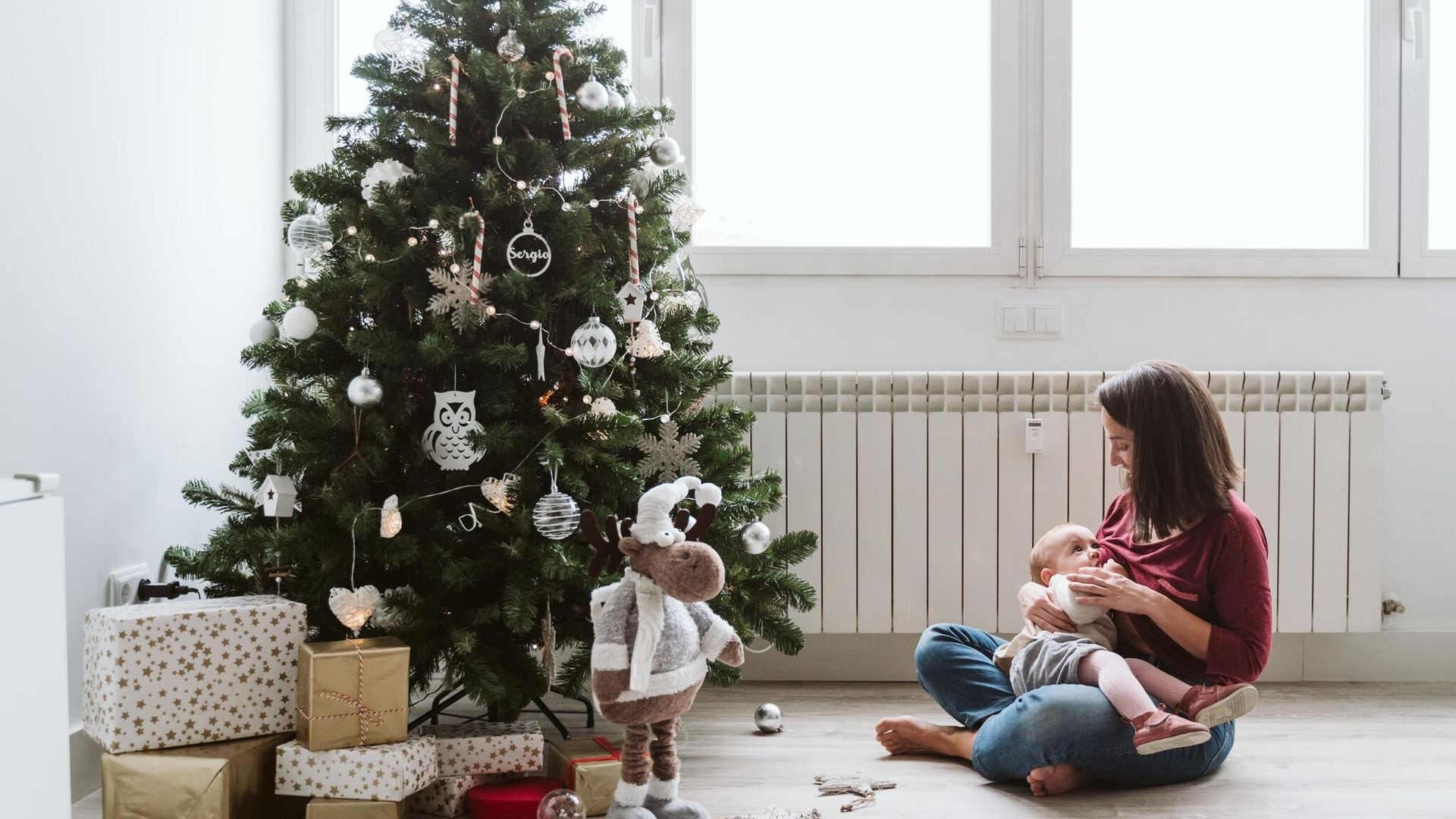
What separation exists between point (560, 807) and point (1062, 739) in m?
0.81

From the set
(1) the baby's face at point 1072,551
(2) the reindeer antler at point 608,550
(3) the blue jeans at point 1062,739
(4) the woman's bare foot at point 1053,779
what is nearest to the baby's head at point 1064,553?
(1) the baby's face at point 1072,551

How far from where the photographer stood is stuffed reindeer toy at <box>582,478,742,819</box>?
1468 mm

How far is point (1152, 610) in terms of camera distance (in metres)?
1.77

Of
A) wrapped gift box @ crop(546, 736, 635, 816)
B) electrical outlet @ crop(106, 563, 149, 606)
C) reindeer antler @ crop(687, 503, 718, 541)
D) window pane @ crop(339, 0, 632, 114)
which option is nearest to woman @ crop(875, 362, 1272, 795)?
wrapped gift box @ crop(546, 736, 635, 816)

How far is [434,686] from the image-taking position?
8.04 feet

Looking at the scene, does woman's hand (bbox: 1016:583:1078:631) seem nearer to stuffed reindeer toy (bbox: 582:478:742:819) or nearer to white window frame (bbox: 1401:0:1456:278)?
stuffed reindeer toy (bbox: 582:478:742:819)

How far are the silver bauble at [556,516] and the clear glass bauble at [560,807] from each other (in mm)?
381

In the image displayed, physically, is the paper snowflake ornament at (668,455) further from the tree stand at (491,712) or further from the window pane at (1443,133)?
the window pane at (1443,133)

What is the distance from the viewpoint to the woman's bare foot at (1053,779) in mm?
1729

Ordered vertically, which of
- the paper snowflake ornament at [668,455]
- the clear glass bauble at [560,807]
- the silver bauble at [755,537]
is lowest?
the clear glass bauble at [560,807]

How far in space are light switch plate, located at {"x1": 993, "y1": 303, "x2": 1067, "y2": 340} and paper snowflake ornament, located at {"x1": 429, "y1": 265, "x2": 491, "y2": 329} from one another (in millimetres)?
1362

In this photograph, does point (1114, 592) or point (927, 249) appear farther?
point (927, 249)

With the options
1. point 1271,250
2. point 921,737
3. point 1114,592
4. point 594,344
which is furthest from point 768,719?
point 1271,250

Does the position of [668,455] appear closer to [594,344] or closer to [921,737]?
[594,344]
